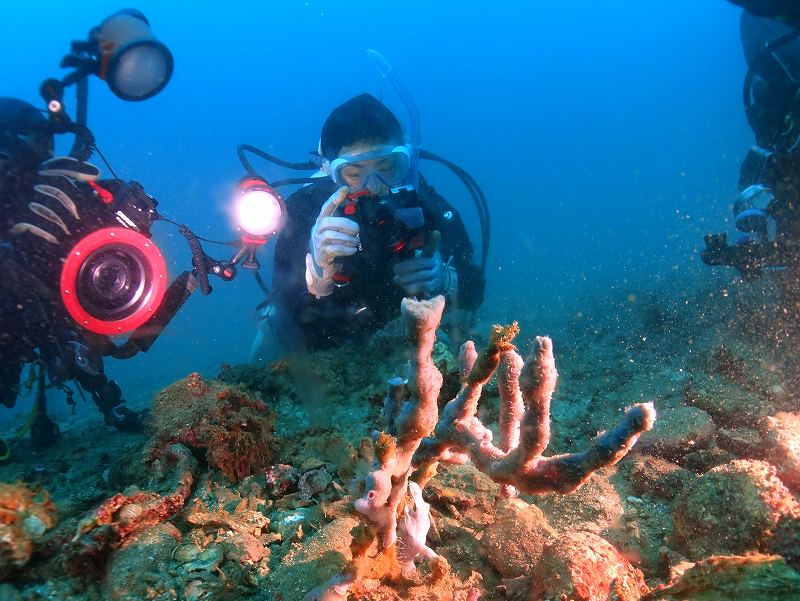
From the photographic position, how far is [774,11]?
5.89 metres

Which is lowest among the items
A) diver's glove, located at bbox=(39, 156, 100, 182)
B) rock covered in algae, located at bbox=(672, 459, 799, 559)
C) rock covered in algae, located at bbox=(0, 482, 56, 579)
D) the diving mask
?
rock covered in algae, located at bbox=(0, 482, 56, 579)

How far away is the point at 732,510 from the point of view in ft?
6.41

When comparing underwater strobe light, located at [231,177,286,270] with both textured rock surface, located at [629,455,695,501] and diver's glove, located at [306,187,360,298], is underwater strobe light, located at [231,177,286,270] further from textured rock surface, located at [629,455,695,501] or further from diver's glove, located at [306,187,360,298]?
textured rock surface, located at [629,455,695,501]

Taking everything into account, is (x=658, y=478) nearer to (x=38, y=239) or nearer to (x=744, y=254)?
(x=744, y=254)

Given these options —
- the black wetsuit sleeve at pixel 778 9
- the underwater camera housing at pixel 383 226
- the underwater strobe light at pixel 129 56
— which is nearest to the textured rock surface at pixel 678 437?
the underwater camera housing at pixel 383 226

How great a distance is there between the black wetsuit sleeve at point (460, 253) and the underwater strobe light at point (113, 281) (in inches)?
153

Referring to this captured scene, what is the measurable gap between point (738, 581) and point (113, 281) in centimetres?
445

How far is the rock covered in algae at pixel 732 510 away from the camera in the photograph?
73.5 inches

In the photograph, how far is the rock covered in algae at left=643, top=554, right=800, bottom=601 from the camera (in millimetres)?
1157

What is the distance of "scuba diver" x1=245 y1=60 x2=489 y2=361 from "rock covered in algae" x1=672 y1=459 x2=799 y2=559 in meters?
3.24

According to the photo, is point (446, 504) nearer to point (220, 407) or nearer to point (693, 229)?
point (220, 407)

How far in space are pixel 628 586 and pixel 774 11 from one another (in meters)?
7.82

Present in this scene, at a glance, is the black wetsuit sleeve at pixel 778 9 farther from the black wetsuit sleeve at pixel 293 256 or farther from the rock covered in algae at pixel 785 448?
the black wetsuit sleeve at pixel 293 256

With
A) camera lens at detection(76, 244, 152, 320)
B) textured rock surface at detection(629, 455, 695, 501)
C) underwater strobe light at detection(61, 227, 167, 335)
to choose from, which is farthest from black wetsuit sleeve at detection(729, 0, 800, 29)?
camera lens at detection(76, 244, 152, 320)
